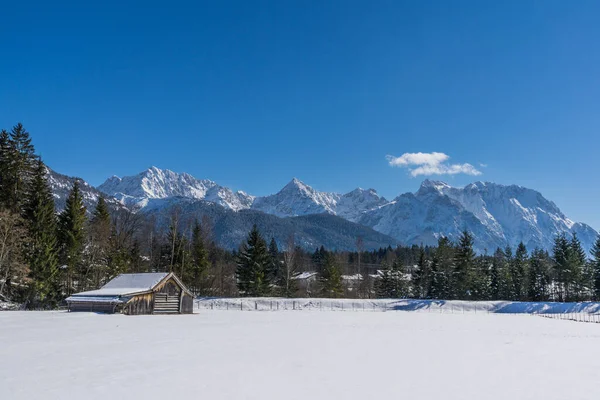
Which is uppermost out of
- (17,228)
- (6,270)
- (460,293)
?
(17,228)

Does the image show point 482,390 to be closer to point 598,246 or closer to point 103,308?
point 103,308

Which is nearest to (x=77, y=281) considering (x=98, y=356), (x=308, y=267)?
(x=98, y=356)

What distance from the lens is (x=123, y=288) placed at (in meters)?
44.0

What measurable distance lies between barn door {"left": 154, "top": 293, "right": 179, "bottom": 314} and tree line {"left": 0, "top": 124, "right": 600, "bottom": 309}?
1170cm

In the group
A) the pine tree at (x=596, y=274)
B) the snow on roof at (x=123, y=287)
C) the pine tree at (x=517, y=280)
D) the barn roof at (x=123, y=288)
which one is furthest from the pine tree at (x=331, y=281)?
the pine tree at (x=596, y=274)

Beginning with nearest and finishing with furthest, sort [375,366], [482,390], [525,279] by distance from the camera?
[482,390] < [375,366] < [525,279]

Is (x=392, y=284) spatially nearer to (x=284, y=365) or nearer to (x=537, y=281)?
(x=537, y=281)

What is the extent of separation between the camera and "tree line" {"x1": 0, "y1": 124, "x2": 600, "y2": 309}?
1788 inches

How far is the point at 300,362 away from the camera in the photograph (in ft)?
57.9

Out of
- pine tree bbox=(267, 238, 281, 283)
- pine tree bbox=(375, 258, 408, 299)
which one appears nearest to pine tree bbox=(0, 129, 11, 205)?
pine tree bbox=(267, 238, 281, 283)

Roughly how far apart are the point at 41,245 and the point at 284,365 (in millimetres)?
38731

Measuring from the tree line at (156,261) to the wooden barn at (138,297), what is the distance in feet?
21.0

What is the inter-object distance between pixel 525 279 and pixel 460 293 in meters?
18.9

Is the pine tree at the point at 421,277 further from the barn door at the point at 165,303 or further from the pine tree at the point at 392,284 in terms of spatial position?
the barn door at the point at 165,303
